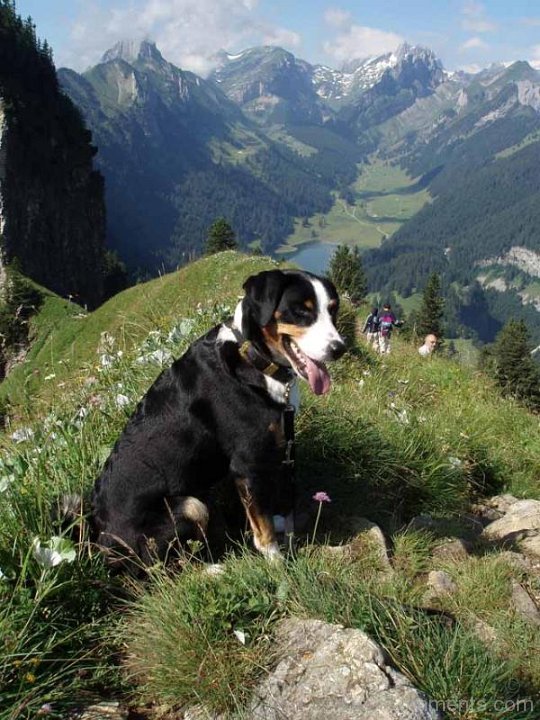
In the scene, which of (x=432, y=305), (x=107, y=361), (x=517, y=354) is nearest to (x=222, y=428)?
(x=107, y=361)

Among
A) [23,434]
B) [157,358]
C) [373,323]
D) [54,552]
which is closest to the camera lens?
[54,552]

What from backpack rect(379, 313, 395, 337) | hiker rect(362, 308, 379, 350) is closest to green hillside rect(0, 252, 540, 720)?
hiker rect(362, 308, 379, 350)

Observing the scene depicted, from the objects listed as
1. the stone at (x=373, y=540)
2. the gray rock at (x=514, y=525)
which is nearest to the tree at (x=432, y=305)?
the gray rock at (x=514, y=525)

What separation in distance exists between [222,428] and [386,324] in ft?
45.2

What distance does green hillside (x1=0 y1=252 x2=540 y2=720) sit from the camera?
254 cm

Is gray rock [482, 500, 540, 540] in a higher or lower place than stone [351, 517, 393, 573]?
Answer: lower

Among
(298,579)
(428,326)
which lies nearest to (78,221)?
(428,326)

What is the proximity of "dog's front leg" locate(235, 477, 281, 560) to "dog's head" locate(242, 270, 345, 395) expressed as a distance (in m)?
0.77

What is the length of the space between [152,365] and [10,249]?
228ft

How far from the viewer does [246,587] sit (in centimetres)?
293

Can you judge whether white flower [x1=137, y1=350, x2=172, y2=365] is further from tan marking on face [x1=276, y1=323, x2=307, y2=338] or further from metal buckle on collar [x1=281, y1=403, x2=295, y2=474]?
tan marking on face [x1=276, y1=323, x2=307, y2=338]

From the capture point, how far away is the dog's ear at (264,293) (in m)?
3.43

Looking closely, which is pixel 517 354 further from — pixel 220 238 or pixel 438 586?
pixel 438 586

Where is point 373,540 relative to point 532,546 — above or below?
above
